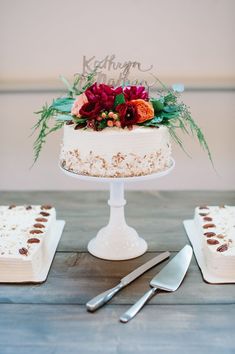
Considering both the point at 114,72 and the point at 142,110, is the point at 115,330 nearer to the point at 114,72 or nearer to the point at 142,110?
the point at 142,110

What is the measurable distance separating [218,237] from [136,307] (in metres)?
0.34

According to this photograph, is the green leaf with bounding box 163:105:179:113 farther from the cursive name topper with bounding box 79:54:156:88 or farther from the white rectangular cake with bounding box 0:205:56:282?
the white rectangular cake with bounding box 0:205:56:282

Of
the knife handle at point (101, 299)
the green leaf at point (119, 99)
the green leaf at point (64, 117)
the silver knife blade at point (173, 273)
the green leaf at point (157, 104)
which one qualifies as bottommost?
the silver knife blade at point (173, 273)

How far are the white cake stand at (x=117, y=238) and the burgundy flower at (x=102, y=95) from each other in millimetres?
192

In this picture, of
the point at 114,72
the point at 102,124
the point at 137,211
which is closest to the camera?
→ the point at 102,124

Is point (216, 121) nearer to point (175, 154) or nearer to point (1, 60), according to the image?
point (175, 154)

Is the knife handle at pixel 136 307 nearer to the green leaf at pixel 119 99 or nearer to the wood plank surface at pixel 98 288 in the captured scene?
the wood plank surface at pixel 98 288

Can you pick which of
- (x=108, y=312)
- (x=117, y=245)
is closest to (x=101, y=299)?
(x=108, y=312)

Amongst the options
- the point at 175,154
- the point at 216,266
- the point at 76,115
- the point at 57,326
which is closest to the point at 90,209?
the point at 76,115

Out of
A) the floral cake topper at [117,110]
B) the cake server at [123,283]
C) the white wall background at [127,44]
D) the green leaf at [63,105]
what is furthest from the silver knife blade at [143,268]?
→ the white wall background at [127,44]

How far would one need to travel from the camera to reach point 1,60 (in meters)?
2.66

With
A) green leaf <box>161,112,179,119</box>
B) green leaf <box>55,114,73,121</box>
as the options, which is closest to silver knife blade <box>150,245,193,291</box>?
green leaf <box>161,112,179,119</box>

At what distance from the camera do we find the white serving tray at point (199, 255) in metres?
1.12

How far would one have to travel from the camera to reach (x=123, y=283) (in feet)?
3.59
